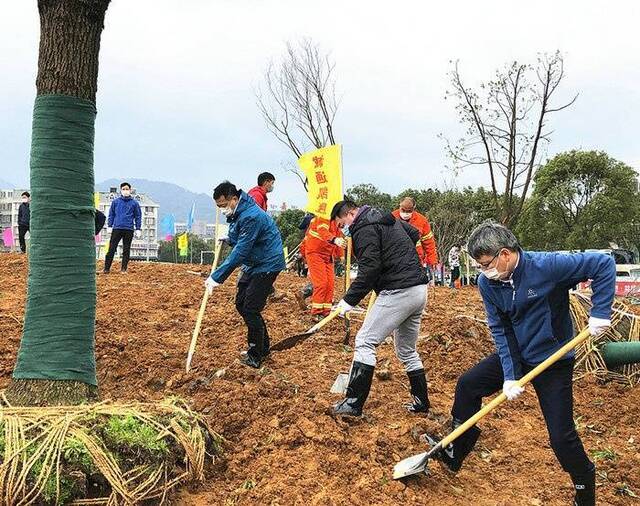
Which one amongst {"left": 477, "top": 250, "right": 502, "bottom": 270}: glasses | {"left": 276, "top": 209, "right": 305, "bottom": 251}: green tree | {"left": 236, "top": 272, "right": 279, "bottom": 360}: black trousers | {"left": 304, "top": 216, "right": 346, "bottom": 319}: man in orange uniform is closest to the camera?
{"left": 477, "top": 250, "right": 502, "bottom": 270}: glasses

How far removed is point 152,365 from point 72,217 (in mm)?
2174

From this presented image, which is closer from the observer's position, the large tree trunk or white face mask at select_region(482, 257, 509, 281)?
white face mask at select_region(482, 257, 509, 281)

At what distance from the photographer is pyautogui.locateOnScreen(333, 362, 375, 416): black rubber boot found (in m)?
4.43

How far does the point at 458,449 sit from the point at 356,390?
89 cm

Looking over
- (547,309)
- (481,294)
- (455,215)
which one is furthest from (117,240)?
(455,215)

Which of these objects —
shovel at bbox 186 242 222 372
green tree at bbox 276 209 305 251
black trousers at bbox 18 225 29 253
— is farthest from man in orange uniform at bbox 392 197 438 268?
green tree at bbox 276 209 305 251

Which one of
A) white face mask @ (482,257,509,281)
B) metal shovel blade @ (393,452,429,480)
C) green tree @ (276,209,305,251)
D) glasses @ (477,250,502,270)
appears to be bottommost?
metal shovel blade @ (393,452,429,480)

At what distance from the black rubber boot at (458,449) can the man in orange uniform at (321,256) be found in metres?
4.16

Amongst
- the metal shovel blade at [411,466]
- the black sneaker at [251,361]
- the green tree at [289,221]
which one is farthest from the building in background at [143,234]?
the metal shovel blade at [411,466]

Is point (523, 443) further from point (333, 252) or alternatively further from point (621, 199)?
point (621, 199)

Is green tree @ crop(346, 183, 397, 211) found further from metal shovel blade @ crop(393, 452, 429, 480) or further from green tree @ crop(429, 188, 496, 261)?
metal shovel blade @ crop(393, 452, 429, 480)

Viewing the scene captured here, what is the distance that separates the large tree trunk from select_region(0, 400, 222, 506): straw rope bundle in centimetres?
29

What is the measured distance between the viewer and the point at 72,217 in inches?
148

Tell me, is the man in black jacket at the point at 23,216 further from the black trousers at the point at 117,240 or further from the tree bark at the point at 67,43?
the tree bark at the point at 67,43
